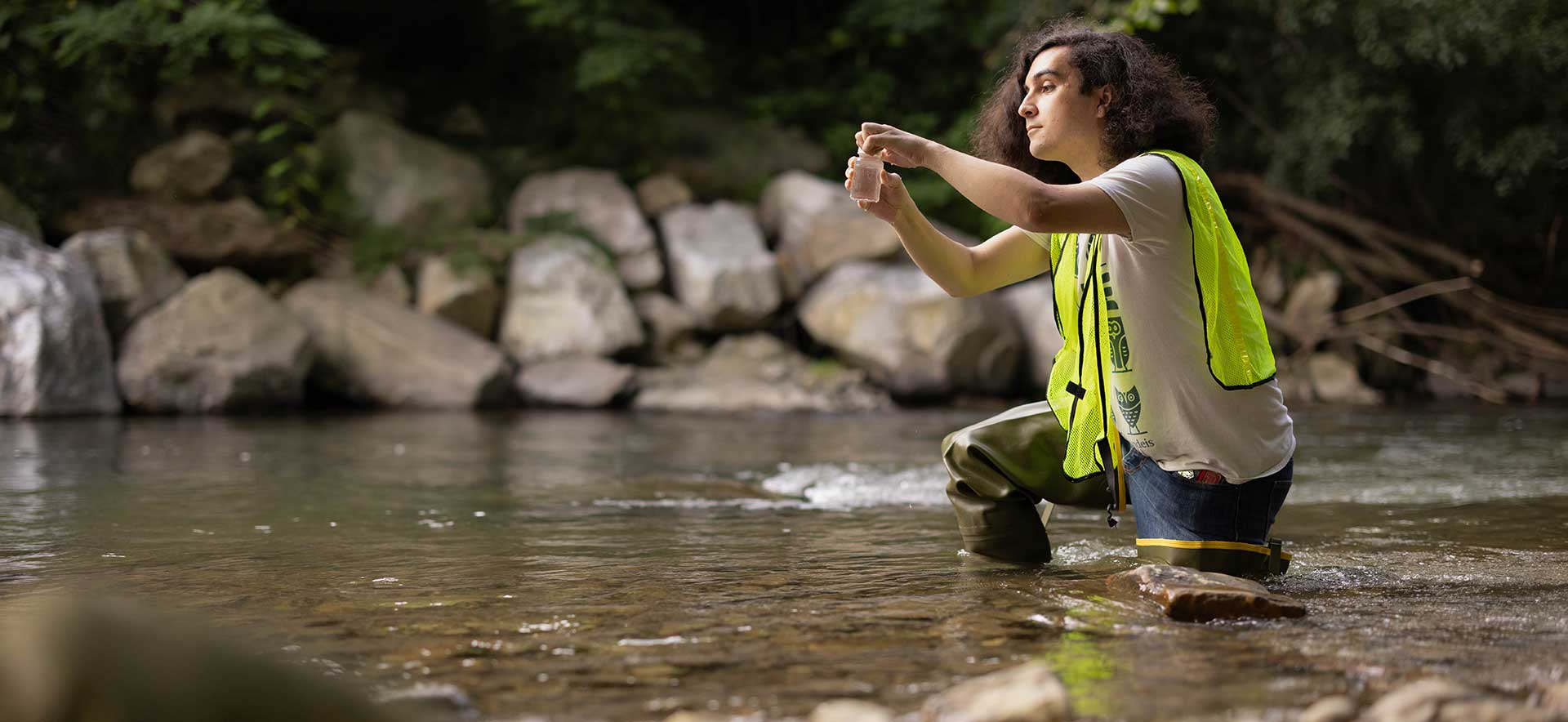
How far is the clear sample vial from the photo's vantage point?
282cm

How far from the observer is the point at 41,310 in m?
8.95

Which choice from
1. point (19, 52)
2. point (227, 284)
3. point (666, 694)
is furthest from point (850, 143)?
point (666, 694)

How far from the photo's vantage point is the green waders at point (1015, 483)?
3.12 metres

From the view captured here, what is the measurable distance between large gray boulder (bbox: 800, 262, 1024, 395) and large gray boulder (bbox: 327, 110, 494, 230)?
4021 millimetres

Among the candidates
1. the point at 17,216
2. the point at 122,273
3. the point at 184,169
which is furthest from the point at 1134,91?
the point at 184,169

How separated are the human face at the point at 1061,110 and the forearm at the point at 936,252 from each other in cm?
31

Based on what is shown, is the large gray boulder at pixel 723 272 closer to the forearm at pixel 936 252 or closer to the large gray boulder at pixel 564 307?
the large gray boulder at pixel 564 307

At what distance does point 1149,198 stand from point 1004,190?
323mm

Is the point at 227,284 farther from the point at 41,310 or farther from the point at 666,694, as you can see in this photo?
the point at 666,694

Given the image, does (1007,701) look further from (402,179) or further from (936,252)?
(402,179)

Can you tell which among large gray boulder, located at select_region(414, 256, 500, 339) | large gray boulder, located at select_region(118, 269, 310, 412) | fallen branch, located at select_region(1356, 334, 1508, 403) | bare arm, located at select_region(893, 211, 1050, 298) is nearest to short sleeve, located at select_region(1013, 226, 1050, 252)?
bare arm, located at select_region(893, 211, 1050, 298)

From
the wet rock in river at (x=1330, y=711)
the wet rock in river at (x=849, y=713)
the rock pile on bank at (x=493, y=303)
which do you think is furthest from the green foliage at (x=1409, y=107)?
the wet rock in river at (x=849, y=713)

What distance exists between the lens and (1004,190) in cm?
249

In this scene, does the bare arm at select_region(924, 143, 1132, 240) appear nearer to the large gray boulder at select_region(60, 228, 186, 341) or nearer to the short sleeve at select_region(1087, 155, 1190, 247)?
the short sleeve at select_region(1087, 155, 1190, 247)
